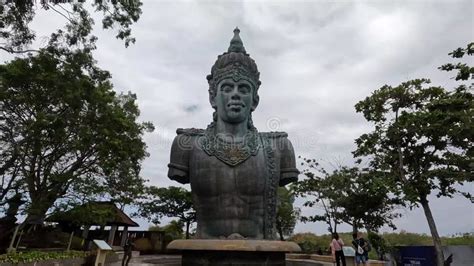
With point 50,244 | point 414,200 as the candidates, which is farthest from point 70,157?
point 414,200

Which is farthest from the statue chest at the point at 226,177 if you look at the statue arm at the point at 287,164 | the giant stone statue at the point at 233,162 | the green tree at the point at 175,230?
the green tree at the point at 175,230

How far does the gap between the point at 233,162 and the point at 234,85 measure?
1.27 metres

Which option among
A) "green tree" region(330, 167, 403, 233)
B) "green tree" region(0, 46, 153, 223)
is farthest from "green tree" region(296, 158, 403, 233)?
"green tree" region(0, 46, 153, 223)

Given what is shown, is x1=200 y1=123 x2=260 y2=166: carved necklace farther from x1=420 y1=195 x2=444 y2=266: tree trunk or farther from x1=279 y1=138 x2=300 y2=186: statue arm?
x1=420 y1=195 x2=444 y2=266: tree trunk

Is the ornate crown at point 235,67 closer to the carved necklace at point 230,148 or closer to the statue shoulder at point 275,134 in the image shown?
the statue shoulder at point 275,134

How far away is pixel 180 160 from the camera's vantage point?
5809 millimetres

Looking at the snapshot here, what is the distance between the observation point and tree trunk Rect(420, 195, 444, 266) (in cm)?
1661

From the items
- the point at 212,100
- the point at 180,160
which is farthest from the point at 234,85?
the point at 180,160

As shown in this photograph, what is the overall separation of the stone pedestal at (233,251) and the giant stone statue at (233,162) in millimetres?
543

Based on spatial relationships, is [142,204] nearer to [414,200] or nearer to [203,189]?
[414,200]

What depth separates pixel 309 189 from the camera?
25047mm

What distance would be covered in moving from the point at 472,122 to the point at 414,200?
4176mm

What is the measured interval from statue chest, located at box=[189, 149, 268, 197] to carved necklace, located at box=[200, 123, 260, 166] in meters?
0.06

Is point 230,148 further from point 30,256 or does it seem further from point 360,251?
point 30,256
